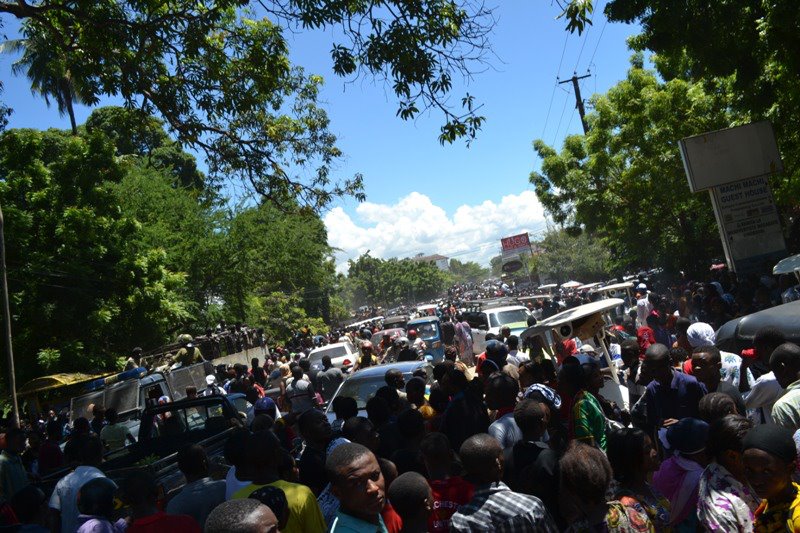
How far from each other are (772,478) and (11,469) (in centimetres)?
776

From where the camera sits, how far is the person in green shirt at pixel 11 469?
806 cm

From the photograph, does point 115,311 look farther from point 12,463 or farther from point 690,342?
point 690,342

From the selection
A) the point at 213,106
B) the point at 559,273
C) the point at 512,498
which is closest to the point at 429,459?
the point at 512,498

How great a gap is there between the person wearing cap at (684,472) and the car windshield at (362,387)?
644cm

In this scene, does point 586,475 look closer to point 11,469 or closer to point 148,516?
point 148,516

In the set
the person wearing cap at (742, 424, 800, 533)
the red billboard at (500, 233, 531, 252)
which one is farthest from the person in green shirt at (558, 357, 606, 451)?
the red billboard at (500, 233, 531, 252)

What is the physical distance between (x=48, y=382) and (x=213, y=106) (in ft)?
28.6

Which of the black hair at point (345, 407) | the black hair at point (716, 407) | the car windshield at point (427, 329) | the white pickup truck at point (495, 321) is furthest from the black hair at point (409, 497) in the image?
the car windshield at point (427, 329)

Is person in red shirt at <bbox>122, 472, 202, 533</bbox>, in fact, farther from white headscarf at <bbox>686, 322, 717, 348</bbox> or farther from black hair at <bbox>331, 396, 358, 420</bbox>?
white headscarf at <bbox>686, 322, 717, 348</bbox>

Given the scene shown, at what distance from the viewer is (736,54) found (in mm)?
12648

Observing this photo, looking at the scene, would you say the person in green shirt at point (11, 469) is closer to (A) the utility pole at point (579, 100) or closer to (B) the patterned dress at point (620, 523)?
(B) the patterned dress at point (620, 523)

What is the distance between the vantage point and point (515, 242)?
404 feet

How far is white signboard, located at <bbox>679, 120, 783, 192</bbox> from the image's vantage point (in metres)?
15.1

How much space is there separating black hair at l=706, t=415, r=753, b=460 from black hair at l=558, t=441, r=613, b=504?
0.59 meters
